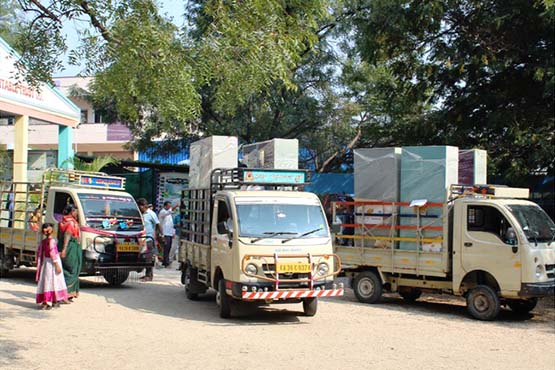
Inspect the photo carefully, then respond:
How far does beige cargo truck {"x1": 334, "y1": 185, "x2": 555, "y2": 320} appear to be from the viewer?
37.3 feet

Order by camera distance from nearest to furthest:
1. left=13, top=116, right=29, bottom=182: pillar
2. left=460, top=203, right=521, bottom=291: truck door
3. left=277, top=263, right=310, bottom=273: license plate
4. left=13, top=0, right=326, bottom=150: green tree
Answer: left=13, top=0, right=326, bottom=150: green tree
left=277, top=263, right=310, bottom=273: license plate
left=460, top=203, right=521, bottom=291: truck door
left=13, top=116, right=29, bottom=182: pillar

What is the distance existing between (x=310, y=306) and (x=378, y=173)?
3405mm

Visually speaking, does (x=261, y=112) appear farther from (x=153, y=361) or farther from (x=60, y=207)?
(x=153, y=361)

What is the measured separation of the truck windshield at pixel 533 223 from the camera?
37.6ft

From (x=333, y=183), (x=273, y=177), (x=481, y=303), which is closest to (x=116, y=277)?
(x=273, y=177)

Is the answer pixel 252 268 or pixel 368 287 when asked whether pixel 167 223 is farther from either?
pixel 252 268

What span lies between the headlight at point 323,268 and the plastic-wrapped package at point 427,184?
8.61 ft

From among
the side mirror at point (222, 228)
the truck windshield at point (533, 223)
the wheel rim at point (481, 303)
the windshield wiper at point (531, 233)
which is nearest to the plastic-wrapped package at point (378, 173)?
the truck windshield at point (533, 223)

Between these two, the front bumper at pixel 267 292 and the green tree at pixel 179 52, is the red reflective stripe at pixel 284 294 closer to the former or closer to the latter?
the front bumper at pixel 267 292

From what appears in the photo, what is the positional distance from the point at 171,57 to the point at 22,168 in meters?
15.4

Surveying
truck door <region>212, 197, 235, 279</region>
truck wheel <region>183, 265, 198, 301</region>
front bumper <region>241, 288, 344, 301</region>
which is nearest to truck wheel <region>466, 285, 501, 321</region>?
front bumper <region>241, 288, 344, 301</region>

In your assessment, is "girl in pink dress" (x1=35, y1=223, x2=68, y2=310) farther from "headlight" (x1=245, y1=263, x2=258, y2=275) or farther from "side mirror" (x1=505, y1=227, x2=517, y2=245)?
"side mirror" (x1=505, y1=227, x2=517, y2=245)

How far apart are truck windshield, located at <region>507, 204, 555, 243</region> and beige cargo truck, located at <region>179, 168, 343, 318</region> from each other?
3.20m

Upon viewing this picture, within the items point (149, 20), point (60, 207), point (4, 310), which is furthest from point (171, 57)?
point (60, 207)
